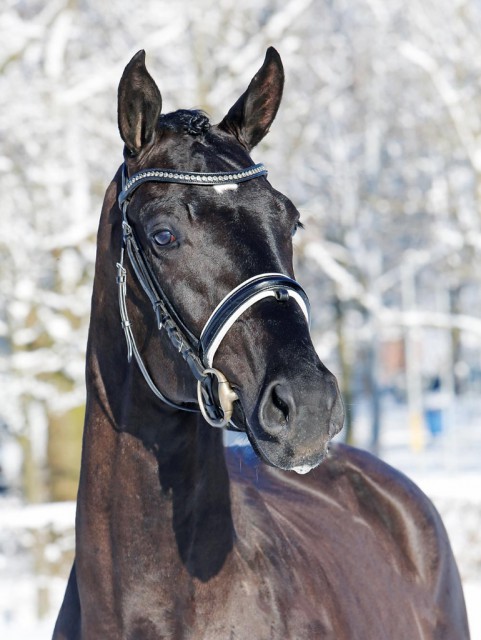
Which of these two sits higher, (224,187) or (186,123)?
(186,123)

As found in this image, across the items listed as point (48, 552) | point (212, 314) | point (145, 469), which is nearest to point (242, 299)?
point (212, 314)

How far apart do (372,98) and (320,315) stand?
19.2 ft

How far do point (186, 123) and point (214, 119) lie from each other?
26.6 feet

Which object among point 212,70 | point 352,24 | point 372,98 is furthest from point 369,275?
point 212,70

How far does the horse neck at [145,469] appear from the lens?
2.54 metres

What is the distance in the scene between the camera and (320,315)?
72.4 ft

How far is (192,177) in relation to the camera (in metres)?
2.45

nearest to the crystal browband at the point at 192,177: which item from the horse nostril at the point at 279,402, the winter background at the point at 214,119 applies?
the horse nostril at the point at 279,402

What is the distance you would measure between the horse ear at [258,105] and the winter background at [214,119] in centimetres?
474

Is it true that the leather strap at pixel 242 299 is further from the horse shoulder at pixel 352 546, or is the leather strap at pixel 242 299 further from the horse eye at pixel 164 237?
the horse shoulder at pixel 352 546

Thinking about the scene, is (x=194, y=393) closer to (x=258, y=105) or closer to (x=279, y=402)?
(x=279, y=402)

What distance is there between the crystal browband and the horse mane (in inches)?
6.7

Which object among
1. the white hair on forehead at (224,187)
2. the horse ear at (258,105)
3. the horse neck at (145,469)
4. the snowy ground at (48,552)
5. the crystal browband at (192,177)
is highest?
the horse ear at (258,105)

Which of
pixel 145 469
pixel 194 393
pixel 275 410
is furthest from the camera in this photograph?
pixel 145 469
